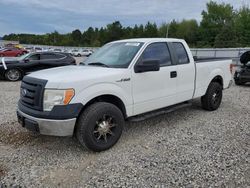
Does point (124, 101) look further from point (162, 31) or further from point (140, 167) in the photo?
point (162, 31)

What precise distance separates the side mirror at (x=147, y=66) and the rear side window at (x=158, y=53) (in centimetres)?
28

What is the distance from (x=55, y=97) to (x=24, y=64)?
9465 millimetres

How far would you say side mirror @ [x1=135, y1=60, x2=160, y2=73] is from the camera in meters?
4.57

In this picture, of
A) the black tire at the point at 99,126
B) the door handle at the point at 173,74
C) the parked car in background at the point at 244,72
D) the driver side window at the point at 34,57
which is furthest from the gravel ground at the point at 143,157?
the driver side window at the point at 34,57

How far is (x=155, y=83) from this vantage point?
4.98 meters

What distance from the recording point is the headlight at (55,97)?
385 centimetres

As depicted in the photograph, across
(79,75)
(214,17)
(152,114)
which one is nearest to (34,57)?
(152,114)

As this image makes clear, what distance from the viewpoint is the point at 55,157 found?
13.8 feet

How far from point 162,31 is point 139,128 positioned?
93722 millimetres

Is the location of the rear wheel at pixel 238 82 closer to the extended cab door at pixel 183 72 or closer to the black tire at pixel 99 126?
the extended cab door at pixel 183 72

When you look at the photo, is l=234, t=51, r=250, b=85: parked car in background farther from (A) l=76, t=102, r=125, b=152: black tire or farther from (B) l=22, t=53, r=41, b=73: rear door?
(B) l=22, t=53, r=41, b=73: rear door

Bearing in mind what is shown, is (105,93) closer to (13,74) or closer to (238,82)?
(238,82)

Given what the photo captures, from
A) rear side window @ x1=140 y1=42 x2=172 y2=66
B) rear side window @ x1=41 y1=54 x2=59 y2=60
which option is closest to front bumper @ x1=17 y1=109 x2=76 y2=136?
rear side window @ x1=140 y1=42 x2=172 y2=66

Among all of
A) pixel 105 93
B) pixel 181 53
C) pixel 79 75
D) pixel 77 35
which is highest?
pixel 77 35
